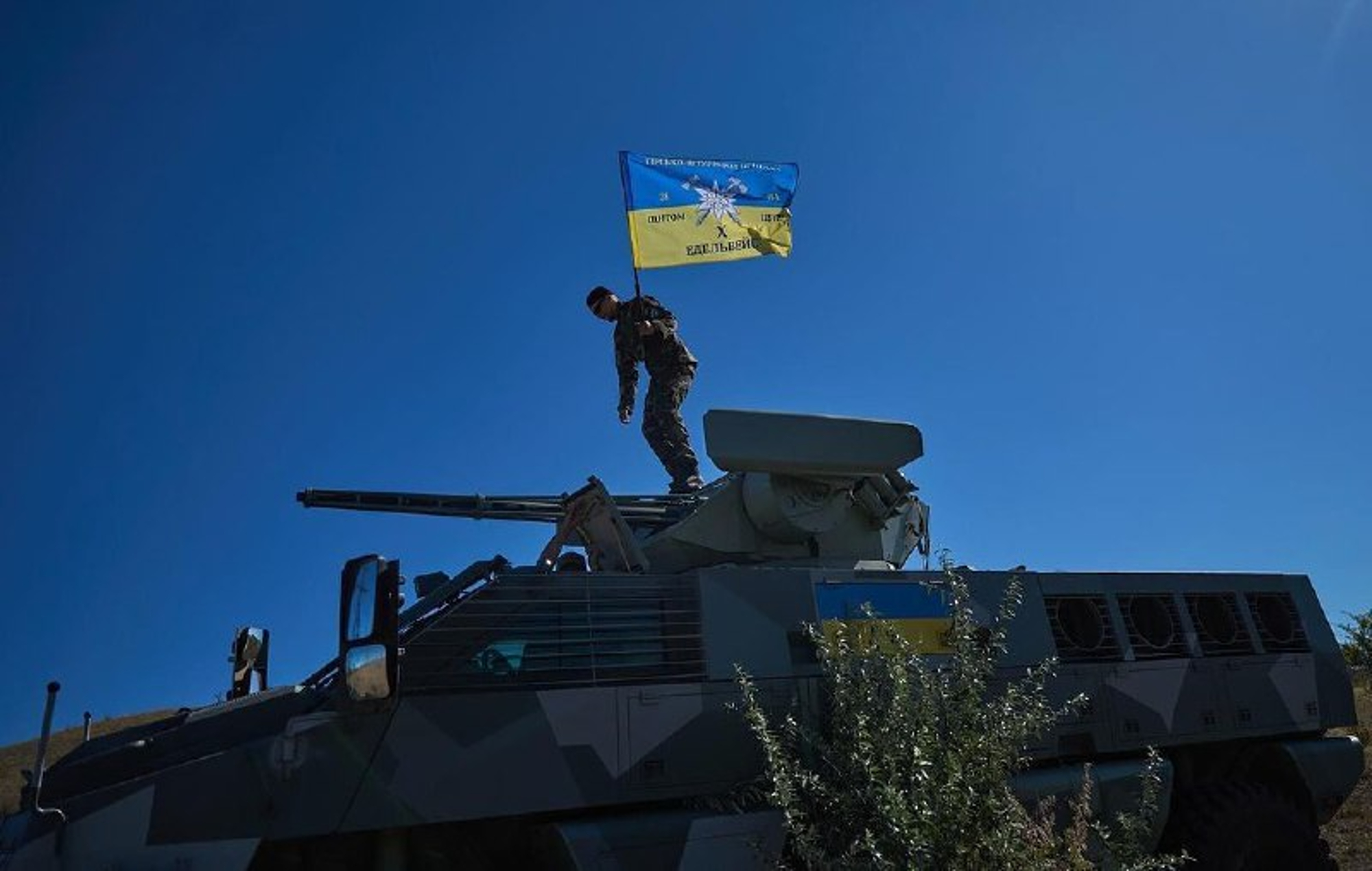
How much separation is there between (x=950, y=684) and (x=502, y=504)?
3.16m

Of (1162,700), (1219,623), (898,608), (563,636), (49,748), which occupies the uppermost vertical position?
(49,748)

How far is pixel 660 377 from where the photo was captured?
7.38 meters

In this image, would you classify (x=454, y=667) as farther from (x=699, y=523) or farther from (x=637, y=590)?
(x=699, y=523)

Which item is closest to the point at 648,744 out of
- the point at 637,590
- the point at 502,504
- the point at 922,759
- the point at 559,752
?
the point at 559,752

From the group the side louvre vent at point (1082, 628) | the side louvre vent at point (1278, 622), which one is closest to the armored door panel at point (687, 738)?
the side louvre vent at point (1082, 628)

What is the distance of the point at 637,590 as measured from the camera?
5039 millimetres

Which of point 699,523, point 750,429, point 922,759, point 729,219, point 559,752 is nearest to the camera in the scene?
point 922,759

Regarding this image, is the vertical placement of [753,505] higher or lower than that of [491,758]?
higher

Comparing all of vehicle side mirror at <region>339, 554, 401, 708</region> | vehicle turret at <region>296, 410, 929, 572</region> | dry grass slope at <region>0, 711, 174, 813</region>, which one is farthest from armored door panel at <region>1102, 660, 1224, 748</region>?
dry grass slope at <region>0, 711, 174, 813</region>

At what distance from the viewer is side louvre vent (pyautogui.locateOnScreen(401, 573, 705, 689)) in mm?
4484

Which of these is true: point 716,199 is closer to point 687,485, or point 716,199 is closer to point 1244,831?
point 687,485

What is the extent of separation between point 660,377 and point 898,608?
8.82 ft

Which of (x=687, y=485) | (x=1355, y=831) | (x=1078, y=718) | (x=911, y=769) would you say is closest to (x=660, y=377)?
(x=687, y=485)

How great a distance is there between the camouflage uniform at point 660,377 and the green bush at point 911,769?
2.46 metres
